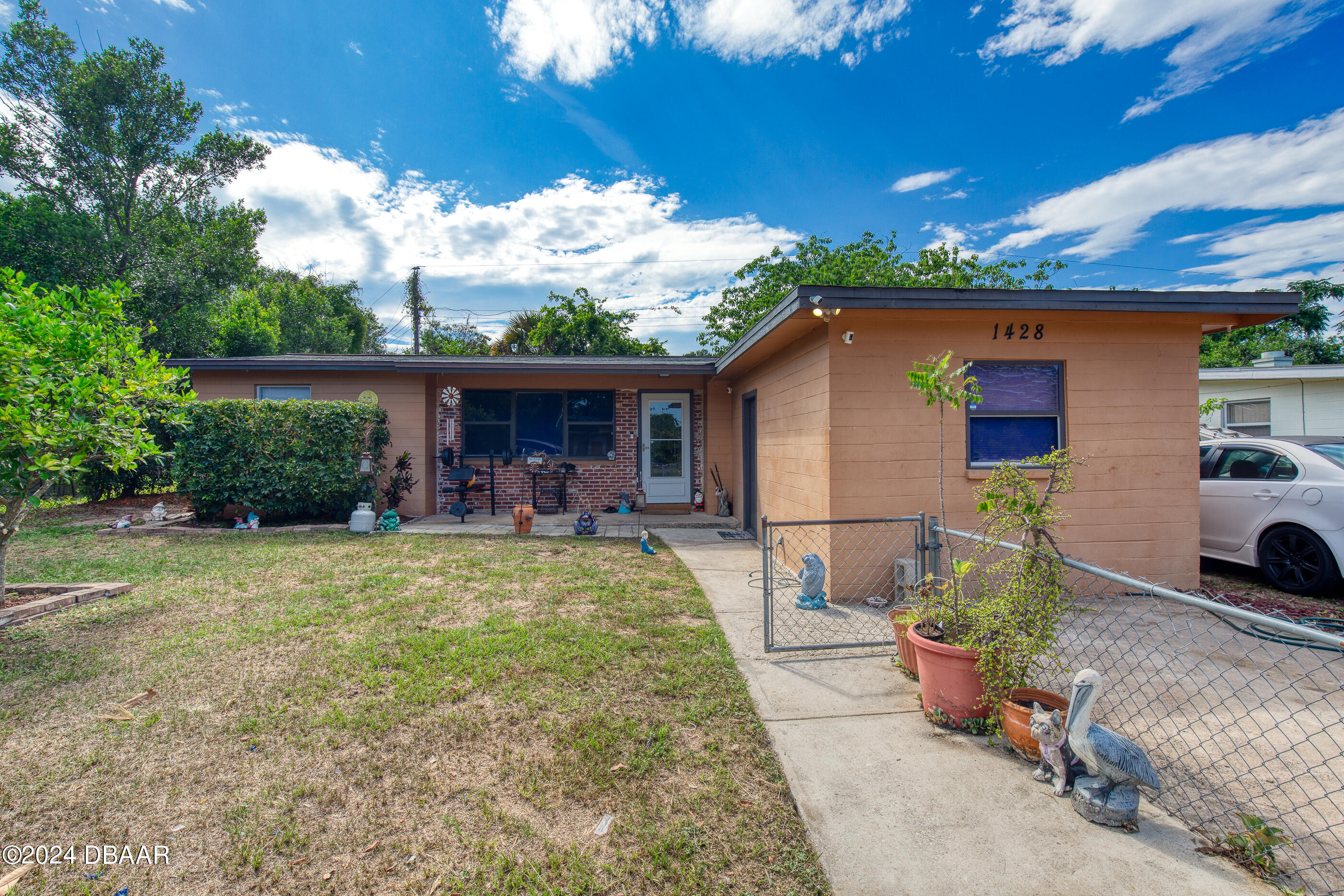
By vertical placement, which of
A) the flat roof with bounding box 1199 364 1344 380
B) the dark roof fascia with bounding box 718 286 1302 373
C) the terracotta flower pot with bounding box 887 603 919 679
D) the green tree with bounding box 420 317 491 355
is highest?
the green tree with bounding box 420 317 491 355

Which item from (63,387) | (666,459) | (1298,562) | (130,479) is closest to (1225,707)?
(1298,562)

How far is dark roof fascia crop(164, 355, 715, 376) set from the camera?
28.8 ft

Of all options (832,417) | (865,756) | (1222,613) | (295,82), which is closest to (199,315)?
(295,82)

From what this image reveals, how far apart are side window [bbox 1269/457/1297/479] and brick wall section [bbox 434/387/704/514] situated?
277 inches

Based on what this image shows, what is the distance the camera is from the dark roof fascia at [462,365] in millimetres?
8789

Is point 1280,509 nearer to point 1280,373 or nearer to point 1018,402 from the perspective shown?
point 1018,402

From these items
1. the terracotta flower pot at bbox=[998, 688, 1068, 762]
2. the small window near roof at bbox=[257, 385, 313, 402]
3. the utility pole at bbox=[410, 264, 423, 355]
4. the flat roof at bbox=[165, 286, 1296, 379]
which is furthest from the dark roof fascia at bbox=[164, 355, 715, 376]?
the utility pole at bbox=[410, 264, 423, 355]

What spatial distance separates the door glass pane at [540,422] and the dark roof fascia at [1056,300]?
6173mm

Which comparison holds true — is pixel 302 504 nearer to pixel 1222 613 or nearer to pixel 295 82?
pixel 295 82

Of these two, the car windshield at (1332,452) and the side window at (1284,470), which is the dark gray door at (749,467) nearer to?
the side window at (1284,470)

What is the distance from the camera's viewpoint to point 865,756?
7.86ft

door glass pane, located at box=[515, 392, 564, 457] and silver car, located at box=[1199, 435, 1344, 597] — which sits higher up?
door glass pane, located at box=[515, 392, 564, 457]

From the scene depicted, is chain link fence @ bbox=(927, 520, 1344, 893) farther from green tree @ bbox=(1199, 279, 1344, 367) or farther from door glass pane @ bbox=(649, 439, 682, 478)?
green tree @ bbox=(1199, 279, 1344, 367)

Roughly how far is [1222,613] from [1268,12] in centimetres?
777
